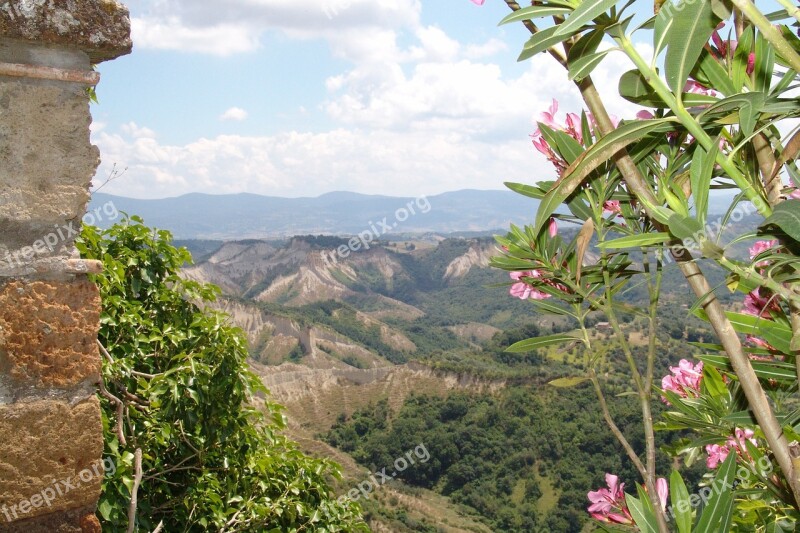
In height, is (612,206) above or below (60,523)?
above

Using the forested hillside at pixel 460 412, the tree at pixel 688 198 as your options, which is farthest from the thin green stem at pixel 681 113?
the forested hillside at pixel 460 412

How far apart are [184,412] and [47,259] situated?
6.56 ft

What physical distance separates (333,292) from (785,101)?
348 feet

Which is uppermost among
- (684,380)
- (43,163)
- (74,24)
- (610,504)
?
(74,24)

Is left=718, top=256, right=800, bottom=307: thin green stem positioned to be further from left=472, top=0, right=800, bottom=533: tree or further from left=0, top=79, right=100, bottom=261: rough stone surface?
left=0, top=79, right=100, bottom=261: rough stone surface

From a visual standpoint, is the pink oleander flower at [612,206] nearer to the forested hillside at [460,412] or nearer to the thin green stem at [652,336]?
the thin green stem at [652,336]

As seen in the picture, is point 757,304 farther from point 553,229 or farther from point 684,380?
point 684,380

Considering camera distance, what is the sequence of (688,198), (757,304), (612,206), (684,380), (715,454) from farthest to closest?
(715,454) → (684,380) → (612,206) → (757,304) → (688,198)

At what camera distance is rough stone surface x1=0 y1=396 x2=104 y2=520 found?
134 cm

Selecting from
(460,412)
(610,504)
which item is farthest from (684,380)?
(460,412)

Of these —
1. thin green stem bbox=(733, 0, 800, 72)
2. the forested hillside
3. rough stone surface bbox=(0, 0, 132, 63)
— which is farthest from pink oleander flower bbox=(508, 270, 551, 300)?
the forested hillside

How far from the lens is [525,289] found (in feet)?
4.52

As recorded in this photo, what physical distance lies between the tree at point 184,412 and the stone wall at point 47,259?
3.83 feet

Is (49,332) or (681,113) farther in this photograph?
(49,332)
